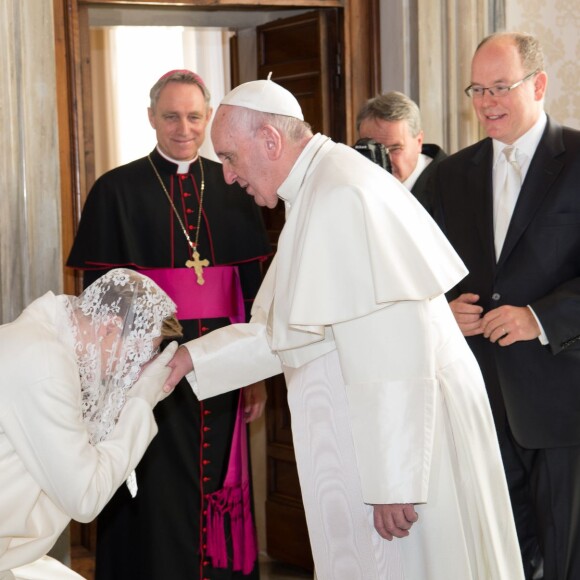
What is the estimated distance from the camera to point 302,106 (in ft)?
18.2

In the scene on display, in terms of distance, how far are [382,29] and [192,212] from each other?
156 cm

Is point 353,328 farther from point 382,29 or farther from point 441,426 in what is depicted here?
point 382,29

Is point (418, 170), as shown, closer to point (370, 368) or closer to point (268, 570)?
point (370, 368)

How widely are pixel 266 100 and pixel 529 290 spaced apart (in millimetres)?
1227

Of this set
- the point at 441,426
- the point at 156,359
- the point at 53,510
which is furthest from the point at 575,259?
the point at 53,510

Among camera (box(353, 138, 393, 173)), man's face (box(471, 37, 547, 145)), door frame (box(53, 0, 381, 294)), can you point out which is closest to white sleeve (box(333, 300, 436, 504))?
man's face (box(471, 37, 547, 145))

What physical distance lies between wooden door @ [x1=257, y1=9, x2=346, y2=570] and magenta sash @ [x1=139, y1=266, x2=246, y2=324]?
1195 millimetres

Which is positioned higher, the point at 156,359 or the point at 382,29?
the point at 382,29

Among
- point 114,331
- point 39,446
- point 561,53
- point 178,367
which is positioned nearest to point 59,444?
point 39,446

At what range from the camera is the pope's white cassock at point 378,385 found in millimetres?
2635

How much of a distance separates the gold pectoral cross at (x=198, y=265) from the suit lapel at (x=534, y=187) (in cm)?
129

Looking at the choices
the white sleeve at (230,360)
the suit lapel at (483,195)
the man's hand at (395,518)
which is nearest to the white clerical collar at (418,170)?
the suit lapel at (483,195)

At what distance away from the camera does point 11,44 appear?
4465 millimetres

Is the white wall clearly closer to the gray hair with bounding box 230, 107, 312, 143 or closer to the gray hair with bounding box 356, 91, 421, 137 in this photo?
the gray hair with bounding box 356, 91, 421, 137
